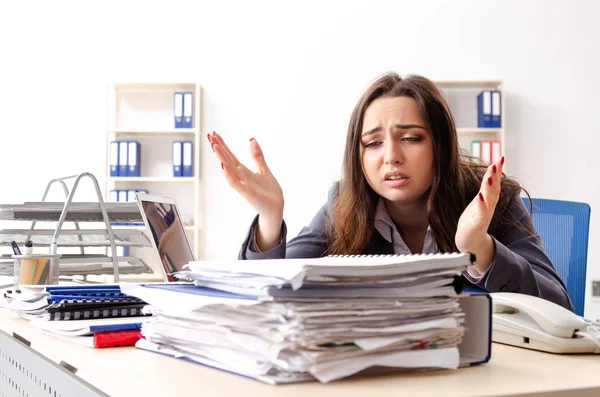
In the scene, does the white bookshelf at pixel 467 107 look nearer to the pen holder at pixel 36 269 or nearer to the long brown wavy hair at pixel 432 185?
the long brown wavy hair at pixel 432 185

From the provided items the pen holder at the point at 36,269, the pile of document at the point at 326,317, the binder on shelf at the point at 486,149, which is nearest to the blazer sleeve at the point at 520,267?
the pile of document at the point at 326,317

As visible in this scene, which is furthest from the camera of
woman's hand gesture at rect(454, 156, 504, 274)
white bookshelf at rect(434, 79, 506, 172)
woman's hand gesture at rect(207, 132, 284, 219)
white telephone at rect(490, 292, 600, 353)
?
white bookshelf at rect(434, 79, 506, 172)

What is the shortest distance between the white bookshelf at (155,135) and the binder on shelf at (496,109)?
212cm

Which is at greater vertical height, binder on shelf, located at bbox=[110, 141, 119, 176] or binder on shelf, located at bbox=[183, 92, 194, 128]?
binder on shelf, located at bbox=[183, 92, 194, 128]

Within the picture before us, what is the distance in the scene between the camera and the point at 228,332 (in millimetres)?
714

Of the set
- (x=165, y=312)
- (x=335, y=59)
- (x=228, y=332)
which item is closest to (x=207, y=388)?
(x=228, y=332)

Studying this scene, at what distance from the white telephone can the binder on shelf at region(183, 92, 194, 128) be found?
4.27 meters

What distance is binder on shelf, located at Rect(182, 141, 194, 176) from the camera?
16.6 ft

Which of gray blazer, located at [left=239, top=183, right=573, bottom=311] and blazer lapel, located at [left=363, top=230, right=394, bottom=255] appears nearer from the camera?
gray blazer, located at [left=239, top=183, right=573, bottom=311]

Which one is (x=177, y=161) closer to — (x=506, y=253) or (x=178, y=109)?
A: (x=178, y=109)

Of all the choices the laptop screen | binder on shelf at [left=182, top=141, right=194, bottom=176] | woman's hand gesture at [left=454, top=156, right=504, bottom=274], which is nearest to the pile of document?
woman's hand gesture at [left=454, top=156, right=504, bottom=274]

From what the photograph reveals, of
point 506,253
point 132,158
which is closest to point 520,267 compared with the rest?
point 506,253

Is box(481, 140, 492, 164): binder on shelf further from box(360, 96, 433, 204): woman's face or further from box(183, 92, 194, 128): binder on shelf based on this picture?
box(360, 96, 433, 204): woman's face

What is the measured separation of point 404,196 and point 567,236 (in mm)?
722
